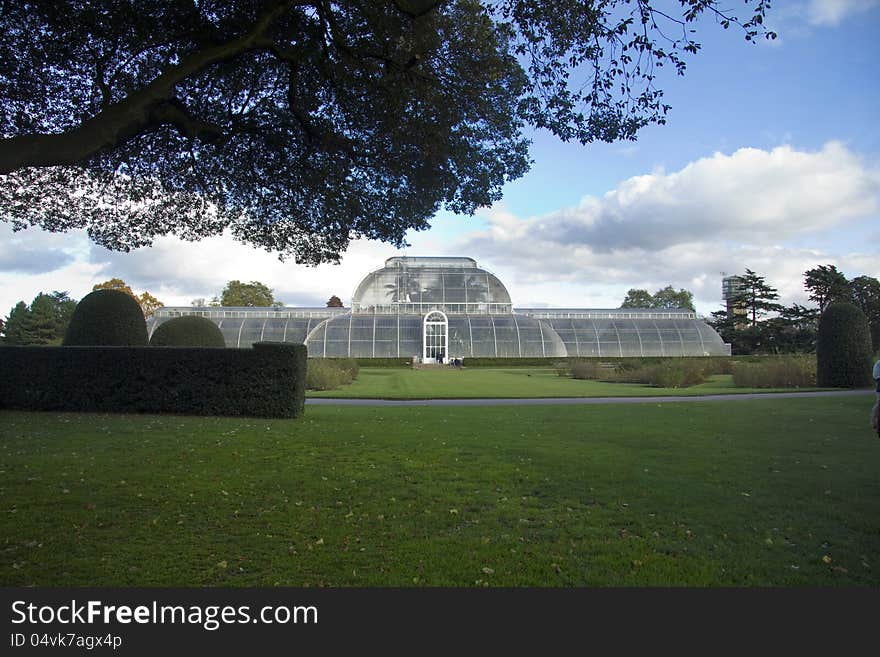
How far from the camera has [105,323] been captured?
55.3 feet

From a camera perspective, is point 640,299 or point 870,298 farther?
point 640,299

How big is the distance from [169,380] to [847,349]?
25.8 m

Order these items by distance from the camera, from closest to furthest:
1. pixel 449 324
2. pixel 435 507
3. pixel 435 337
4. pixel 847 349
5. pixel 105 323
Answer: pixel 435 507
pixel 105 323
pixel 847 349
pixel 435 337
pixel 449 324

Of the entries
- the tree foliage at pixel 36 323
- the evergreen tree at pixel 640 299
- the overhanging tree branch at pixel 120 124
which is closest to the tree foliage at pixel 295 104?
the overhanging tree branch at pixel 120 124

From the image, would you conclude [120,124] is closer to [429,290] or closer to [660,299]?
[429,290]

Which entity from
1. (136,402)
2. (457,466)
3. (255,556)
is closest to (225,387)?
(136,402)

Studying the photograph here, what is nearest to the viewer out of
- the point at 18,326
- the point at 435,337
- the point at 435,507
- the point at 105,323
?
the point at 435,507

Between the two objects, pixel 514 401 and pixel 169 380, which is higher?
pixel 169 380

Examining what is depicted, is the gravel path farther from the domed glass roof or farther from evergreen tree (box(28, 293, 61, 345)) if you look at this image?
evergreen tree (box(28, 293, 61, 345))

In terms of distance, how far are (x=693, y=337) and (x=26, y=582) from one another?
53536 mm

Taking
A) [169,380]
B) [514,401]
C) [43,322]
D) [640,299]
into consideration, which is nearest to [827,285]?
[640,299]

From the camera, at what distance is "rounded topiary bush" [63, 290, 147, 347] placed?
16.8 meters

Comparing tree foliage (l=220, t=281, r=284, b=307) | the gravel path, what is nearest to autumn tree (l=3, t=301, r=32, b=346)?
tree foliage (l=220, t=281, r=284, b=307)

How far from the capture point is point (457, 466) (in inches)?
319
